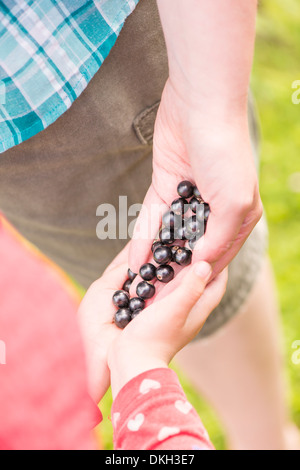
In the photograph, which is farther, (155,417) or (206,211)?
(206,211)

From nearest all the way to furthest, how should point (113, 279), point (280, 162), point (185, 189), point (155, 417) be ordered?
point (155, 417), point (185, 189), point (113, 279), point (280, 162)

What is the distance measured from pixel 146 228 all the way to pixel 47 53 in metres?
0.38

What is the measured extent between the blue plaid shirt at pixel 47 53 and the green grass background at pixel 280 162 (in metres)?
1.28

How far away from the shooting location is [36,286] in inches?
93.3

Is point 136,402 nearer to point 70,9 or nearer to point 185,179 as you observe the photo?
point 185,179

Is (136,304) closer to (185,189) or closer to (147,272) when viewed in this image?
(147,272)

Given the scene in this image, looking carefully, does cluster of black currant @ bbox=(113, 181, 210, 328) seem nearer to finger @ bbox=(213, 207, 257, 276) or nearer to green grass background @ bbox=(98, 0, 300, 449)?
finger @ bbox=(213, 207, 257, 276)

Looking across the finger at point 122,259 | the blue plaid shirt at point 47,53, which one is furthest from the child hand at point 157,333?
the blue plaid shirt at point 47,53

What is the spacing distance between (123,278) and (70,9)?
0.53 metres

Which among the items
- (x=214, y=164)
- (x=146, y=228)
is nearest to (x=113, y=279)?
(x=146, y=228)

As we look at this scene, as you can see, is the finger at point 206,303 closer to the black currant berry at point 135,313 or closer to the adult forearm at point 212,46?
the black currant berry at point 135,313

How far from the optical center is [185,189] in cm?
106

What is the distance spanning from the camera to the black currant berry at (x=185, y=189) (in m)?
1.06

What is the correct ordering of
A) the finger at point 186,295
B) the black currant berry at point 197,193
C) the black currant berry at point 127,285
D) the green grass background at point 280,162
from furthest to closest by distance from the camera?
the green grass background at point 280,162, the black currant berry at point 127,285, the black currant berry at point 197,193, the finger at point 186,295
